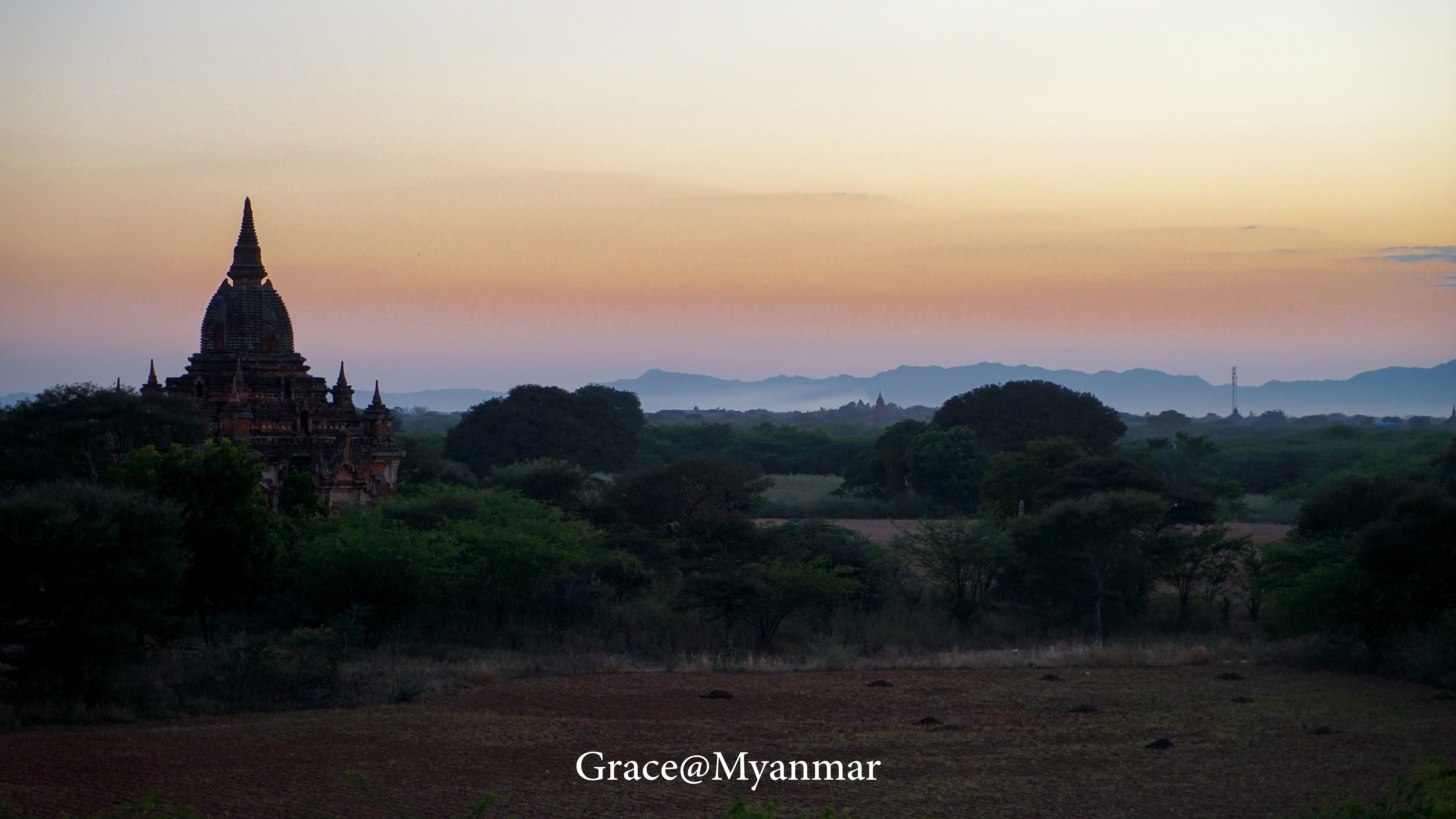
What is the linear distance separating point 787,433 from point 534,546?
218 ft

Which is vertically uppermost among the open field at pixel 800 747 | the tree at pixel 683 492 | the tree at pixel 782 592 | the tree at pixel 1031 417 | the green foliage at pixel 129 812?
the tree at pixel 1031 417

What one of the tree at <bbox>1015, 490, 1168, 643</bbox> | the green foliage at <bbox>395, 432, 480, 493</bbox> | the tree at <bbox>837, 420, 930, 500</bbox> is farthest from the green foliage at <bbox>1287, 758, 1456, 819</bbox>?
the tree at <bbox>837, 420, 930, 500</bbox>

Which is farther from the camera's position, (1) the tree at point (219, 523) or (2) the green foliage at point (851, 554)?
(2) the green foliage at point (851, 554)

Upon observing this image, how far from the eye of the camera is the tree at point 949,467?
5106 cm

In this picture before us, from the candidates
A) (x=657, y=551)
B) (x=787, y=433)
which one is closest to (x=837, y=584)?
(x=657, y=551)

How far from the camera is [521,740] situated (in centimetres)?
1634

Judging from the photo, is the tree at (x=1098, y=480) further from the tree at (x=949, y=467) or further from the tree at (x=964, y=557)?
the tree at (x=949, y=467)

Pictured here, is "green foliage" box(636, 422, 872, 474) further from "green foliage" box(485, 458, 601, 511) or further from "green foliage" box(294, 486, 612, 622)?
"green foliage" box(294, 486, 612, 622)

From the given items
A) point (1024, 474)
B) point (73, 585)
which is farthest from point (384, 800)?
point (1024, 474)

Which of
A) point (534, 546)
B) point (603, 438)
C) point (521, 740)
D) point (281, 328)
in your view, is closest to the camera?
point (521, 740)

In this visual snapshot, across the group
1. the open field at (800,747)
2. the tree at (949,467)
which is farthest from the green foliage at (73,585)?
the tree at (949,467)

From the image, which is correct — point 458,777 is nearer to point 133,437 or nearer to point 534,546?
point 534,546

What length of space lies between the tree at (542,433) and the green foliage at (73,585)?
1578 inches

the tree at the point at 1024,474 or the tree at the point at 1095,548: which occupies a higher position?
the tree at the point at 1024,474
